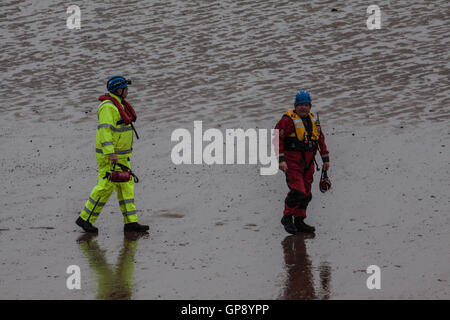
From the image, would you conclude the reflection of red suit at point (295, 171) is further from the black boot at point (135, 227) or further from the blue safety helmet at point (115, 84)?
the blue safety helmet at point (115, 84)

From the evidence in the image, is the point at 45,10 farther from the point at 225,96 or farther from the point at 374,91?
the point at 374,91

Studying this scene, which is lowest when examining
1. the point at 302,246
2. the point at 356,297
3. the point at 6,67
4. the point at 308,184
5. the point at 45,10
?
the point at 356,297

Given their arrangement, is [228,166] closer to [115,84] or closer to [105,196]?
[105,196]

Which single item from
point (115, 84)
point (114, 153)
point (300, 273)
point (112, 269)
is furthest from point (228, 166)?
point (300, 273)

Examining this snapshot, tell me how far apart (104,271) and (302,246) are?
228 centimetres

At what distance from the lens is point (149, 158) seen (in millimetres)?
14141

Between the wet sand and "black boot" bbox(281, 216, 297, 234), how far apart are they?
11 cm

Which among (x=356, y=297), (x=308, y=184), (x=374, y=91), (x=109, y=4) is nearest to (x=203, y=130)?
(x=374, y=91)

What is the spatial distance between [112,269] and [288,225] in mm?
2297

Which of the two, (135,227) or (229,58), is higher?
(229,58)

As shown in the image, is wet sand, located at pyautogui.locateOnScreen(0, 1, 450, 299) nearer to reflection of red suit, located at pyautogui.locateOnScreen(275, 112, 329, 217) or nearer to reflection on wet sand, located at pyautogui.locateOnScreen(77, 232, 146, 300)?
reflection on wet sand, located at pyautogui.locateOnScreen(77, 232, 146, 300)

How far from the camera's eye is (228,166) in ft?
44.4

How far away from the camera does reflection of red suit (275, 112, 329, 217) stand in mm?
10312

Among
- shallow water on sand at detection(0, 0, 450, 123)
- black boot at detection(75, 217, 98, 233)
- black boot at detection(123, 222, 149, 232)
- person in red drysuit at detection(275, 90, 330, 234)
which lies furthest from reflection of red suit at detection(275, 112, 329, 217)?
shallow water on sand at detection(0, 0, 450, 123)
